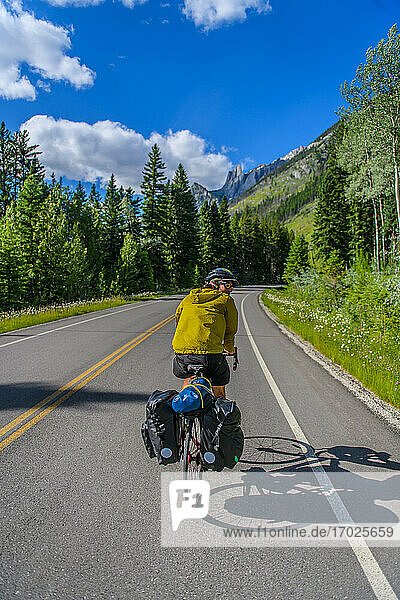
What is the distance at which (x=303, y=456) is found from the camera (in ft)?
15.5

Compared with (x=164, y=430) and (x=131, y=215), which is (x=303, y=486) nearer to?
(x=164, y=430)

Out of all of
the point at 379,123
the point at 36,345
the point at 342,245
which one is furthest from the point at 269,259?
the point at 36,345

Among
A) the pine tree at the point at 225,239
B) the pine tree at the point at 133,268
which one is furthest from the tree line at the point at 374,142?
the pine tree at the point at 225,239

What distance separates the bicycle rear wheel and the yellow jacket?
81 cm

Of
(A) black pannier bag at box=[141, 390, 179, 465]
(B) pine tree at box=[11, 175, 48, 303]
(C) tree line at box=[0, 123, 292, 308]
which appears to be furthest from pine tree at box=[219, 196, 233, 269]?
(A) black pannier bag at box=[141, 390, 179, 465]

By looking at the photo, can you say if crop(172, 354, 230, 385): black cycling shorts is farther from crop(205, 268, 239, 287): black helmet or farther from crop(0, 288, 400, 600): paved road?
crop(0, 288, 400, 600): paved road

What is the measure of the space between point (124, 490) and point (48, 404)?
3080mm

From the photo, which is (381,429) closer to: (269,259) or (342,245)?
(342,245)

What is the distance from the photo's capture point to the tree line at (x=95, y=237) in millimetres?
36688

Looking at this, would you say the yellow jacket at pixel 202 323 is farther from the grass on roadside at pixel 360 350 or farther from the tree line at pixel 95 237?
the tree line at pixel 95 237

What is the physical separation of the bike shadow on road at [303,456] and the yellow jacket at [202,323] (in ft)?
4.34

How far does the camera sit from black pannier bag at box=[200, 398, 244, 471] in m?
3.58

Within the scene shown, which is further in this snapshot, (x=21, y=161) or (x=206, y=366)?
(x=21, y=161)

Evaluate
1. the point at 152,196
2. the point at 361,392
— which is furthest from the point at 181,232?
the point at 361,392
